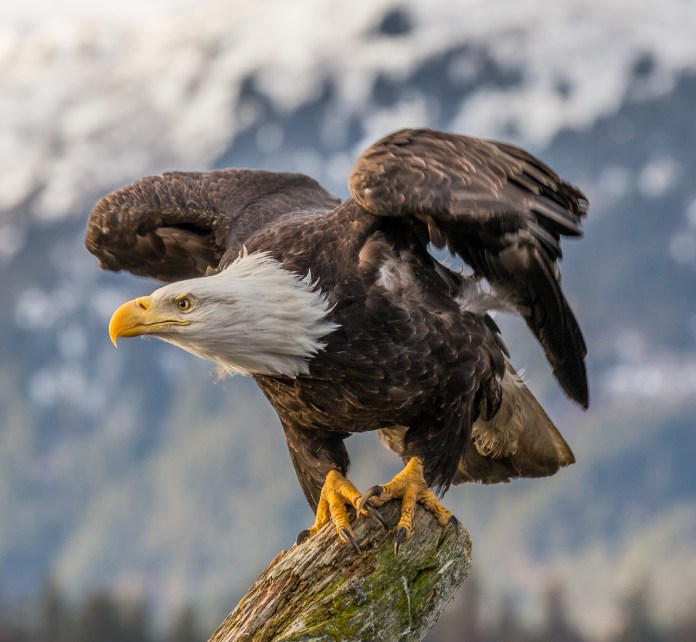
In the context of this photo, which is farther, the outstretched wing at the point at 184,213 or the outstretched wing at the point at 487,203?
the outstretched wing at the point at 184,213

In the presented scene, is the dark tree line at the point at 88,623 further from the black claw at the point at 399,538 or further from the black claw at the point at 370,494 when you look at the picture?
the black claw at the point at 399,538

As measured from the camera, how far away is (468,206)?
4672 millimetres

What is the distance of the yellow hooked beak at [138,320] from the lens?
186 inches

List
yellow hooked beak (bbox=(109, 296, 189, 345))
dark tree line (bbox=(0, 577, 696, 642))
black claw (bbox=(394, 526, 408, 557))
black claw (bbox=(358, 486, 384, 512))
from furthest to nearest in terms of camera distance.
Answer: dark tree line (bbox=(0, 577, 696, 642)) < black claw (bbox=(358, 486, 384, 512)) < yellow hooked beak (bbox=(109, 296, 189, 345)) < black claw (bbox=(394, 526, 408, 557))

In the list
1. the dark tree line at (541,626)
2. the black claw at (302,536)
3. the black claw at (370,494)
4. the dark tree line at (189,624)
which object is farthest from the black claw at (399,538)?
the dark tree line at (541,626)

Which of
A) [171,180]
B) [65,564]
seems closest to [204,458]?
[65,564]

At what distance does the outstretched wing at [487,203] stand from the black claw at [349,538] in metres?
1.26

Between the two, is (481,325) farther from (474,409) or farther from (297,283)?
(297,283)

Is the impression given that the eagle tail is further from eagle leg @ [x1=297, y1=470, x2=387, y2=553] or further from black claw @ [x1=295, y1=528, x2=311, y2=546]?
black claw @ [x1=295, y1=528, x2=311, y2=546]

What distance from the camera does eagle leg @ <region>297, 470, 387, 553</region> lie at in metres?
4.78

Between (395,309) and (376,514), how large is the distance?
2.81ft

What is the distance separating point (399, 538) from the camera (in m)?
4.63

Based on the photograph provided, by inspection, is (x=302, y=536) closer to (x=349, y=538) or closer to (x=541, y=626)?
(x=349, y=538)

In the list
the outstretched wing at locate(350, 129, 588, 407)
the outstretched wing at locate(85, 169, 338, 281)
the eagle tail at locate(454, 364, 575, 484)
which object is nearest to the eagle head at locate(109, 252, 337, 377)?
the outstretched wing at locate(350, 129, 588, 407)
